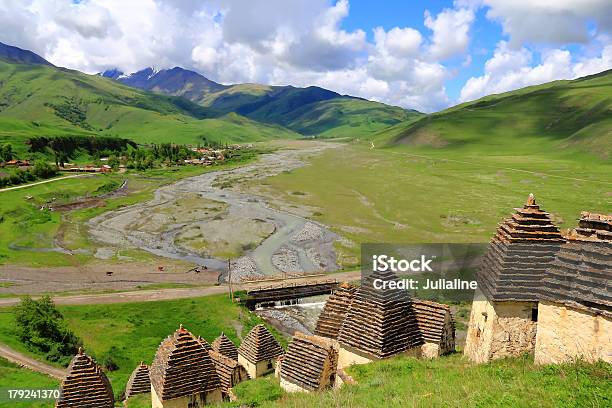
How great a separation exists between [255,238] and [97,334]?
46.4 metres

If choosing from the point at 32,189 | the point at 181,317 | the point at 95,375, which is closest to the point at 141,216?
the point at 32,189

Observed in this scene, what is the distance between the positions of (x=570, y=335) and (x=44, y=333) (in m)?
41.7

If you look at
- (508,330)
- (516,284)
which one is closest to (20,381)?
(508,330)

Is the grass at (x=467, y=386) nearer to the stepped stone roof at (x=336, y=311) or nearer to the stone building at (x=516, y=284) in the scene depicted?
the stone building at (x=516, y=284)

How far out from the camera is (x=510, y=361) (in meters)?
16.0

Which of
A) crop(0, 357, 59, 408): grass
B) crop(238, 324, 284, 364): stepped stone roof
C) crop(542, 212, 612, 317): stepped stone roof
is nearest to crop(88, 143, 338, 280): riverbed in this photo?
crop(0, 357, 59, 408): grass

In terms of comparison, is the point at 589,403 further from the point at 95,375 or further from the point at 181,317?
the point at 181,317

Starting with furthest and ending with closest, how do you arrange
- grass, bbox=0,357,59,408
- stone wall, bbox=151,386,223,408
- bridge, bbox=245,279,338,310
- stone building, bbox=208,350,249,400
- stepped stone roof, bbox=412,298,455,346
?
bridge, bbox=245,279,338,310 → grass, bbox=0,357,59,408 → stone building, bbox=208,350,249,400 → stepped stone roof, bbox=412,298,455,346 → stone wall, bbox=151,386,223,408

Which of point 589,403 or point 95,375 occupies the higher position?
point 589,403

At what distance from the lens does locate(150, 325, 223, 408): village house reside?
1989cm

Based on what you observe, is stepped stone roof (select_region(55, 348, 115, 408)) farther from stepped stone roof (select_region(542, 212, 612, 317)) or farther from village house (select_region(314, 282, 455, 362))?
stepped stone roof (select_region(542, 212, 612, 317))

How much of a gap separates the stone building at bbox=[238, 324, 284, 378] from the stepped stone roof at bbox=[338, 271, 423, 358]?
32.3ft

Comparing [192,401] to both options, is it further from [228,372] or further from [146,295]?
[146,295]

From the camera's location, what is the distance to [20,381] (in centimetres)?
Result: 2947
